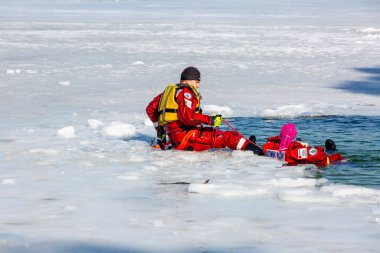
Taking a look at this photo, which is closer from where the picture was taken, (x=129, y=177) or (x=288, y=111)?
(x=129, y=177)

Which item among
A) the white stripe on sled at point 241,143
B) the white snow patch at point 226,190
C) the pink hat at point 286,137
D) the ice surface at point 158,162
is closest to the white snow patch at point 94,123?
the ice surface at point 158,162

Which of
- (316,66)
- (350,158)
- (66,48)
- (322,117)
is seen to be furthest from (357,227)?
(66,48)

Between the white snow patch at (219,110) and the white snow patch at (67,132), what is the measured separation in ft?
10.3

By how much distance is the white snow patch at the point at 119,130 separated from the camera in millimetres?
10523

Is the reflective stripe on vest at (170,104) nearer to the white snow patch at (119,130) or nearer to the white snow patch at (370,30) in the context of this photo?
the white snow patch at (119,130)

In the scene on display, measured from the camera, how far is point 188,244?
17.1 feet

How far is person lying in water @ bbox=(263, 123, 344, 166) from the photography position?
333 inches

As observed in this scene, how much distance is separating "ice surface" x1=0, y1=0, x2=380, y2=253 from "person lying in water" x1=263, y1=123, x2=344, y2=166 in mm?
195

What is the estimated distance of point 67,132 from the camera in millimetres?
10289

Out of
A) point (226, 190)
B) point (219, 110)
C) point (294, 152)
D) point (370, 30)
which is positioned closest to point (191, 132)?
point (294, 152)

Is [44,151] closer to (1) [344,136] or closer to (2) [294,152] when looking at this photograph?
(2) [294,152]

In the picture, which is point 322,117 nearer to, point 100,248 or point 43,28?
point 100,248

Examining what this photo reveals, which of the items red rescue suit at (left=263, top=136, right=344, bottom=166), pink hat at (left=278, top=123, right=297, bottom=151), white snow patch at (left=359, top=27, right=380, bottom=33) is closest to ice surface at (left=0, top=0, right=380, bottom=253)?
red rescue suit at (left=263, top=136, right=344, bottom=166)

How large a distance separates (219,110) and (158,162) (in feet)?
15.2
